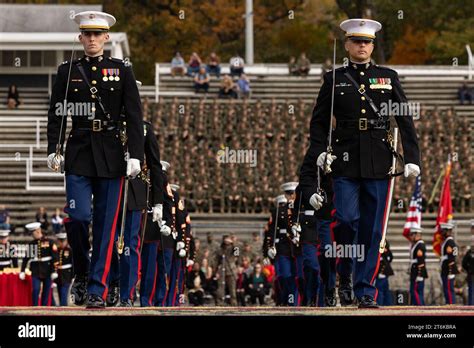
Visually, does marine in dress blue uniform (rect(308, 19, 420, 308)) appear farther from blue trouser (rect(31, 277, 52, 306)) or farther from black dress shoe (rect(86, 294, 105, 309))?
blue trouser (rect(31, 277, 52, 306))

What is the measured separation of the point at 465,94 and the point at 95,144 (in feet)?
133

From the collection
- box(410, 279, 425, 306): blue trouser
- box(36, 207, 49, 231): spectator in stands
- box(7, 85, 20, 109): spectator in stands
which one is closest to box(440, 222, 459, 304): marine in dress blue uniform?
box(410, 279, 425, 306): blue trouser

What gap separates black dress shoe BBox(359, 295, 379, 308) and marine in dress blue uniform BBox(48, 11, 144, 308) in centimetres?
223

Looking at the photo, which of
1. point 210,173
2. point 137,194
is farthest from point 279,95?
point 137,194

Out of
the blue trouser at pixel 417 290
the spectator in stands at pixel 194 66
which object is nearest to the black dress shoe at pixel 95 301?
the blue trouser at pixel 417 290

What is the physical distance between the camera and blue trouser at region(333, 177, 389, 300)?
14.5m

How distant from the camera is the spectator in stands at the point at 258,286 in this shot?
114 feet

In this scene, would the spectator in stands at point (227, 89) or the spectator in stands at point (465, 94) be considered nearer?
the spectator in stands at point (227, 89)

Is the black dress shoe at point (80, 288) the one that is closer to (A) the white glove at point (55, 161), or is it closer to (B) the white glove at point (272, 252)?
(A) the white glove at point (55, 161)

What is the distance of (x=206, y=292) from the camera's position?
35625 mm

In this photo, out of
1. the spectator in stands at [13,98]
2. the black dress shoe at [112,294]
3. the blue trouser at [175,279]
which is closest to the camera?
the black dress shoe at [112,294]

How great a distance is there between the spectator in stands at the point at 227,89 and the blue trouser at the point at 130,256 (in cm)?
3363
